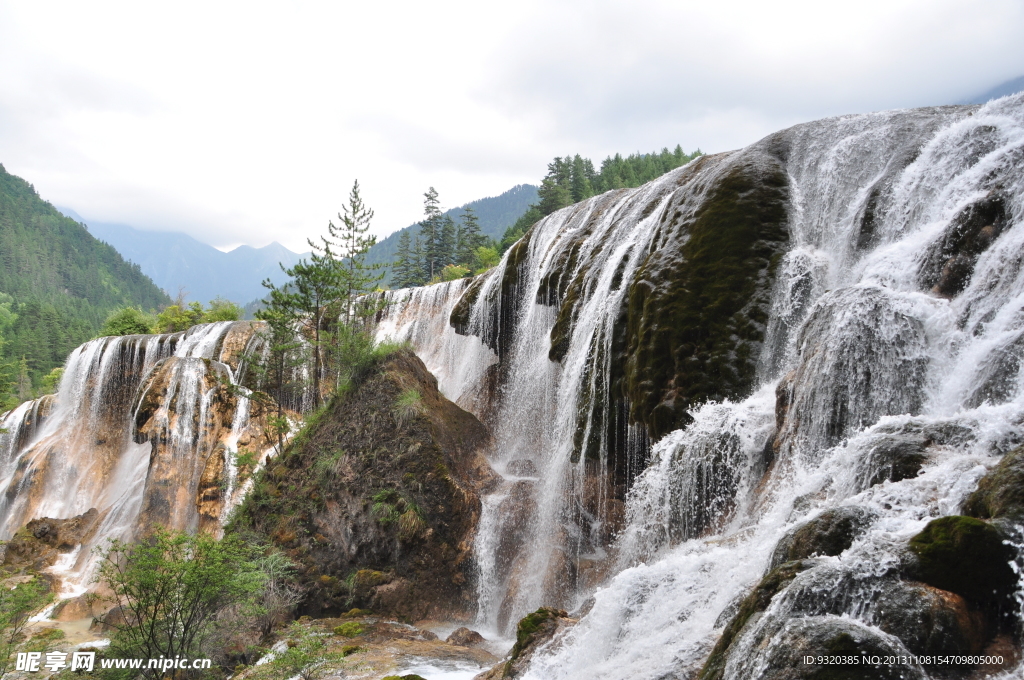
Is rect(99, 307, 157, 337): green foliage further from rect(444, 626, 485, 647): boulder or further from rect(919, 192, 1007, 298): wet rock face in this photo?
rect(919, 192, 1007, 298): wet rock face

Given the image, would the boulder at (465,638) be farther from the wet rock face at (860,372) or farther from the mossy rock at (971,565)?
the mossy rock at (971,565)

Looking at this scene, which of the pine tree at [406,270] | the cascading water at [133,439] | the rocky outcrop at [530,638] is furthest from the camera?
the pine tree at [406,270]

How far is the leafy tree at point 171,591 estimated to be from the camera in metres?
10.2

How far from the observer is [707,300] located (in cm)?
1288

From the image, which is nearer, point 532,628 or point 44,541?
point 532,628

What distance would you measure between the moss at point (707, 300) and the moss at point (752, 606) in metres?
6.58

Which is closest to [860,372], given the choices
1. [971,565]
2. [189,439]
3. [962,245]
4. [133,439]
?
[962,245]

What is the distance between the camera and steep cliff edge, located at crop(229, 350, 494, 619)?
1557 cm

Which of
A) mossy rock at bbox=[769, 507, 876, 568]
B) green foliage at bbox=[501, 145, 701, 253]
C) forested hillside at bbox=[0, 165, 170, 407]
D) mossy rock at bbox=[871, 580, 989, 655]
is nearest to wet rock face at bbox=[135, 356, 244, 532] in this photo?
mossy rock at bbox=[769, 507, 876, 568]

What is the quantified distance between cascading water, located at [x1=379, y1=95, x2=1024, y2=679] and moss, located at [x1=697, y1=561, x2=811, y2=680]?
0.20 meters

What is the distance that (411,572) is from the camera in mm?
15820

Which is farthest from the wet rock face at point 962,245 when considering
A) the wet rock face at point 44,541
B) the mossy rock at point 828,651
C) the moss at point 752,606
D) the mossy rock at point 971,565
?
the wet rock face at point 44,541

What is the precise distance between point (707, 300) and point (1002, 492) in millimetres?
8122

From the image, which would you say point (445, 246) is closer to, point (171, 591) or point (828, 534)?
point (171, 591)
